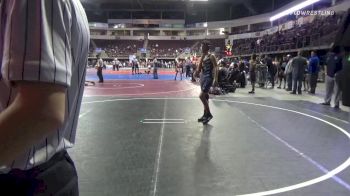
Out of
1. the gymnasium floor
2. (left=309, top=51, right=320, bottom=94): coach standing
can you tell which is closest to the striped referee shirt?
the gymnasium floor

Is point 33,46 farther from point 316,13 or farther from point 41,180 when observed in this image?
point 316,13

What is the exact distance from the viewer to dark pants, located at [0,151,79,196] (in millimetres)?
1102

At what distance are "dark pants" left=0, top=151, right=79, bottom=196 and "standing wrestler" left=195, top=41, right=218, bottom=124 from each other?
7.93m

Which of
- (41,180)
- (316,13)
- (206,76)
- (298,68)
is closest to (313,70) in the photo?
(298,68)

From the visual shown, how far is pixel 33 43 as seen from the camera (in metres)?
1.00

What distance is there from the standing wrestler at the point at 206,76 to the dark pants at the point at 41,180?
26.0 ft

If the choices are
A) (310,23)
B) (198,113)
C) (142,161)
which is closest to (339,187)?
(142,161)

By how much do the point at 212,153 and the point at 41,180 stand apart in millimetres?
5144

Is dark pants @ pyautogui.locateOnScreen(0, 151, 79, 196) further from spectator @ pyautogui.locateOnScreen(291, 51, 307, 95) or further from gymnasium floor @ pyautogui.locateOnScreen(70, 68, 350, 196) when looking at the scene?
spectator @ pyautogui.locateOnScreen(291, 51, 307, 95)

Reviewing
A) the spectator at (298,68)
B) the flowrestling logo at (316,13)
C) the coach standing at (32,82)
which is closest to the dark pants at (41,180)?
the coach standing at (32,82)

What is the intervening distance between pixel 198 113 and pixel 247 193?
6.47 metres

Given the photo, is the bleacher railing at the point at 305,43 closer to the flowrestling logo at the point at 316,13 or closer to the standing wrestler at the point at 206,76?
the flowrestling logo at the point at 316,13

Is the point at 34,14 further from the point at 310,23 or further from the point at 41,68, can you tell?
the point at 310,23

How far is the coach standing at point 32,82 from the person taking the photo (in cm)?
97
